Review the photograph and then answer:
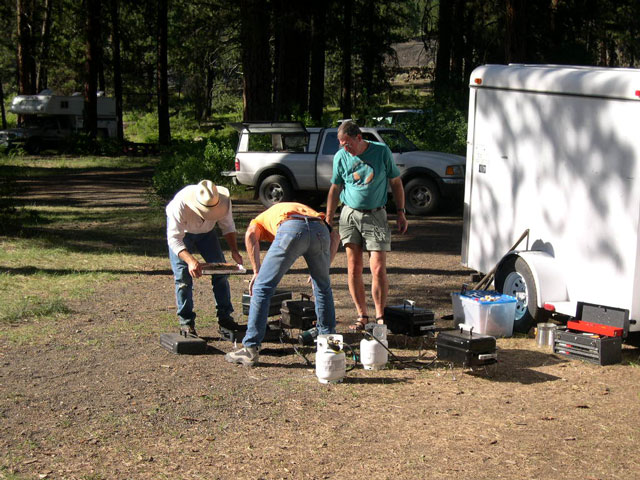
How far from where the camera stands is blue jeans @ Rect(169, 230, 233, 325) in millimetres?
7383

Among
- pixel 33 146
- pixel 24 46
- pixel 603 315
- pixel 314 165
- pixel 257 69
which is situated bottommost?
pixel 603 315

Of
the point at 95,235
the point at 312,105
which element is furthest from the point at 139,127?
the point at 95,235

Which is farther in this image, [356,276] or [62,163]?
[62,163]

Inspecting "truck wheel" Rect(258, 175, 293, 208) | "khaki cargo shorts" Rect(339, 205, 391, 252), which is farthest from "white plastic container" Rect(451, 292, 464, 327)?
"truck wheel" Rect(258, 175, 293, 208)

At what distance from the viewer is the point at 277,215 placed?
6770mm

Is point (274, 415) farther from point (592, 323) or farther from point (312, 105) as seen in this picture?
point (312, 105)

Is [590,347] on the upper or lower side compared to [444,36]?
lower

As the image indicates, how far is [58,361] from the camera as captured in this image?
6.97 metres

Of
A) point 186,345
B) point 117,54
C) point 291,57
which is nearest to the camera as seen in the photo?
point 186,345

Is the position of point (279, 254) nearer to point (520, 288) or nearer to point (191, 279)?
point (191, 279)

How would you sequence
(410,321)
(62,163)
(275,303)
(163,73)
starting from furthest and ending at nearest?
(163,73), (62,163), (275,303), (410,321)

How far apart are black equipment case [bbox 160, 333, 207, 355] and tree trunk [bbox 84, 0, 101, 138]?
1215 inches

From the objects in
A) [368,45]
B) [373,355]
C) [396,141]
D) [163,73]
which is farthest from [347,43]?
[373,355]

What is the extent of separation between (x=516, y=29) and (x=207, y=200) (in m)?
17.0
